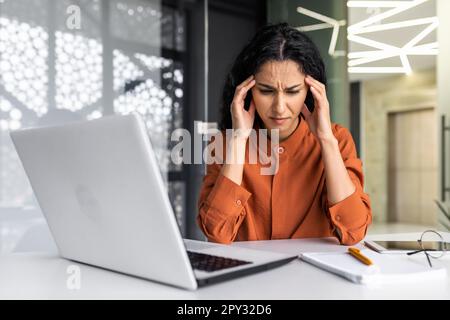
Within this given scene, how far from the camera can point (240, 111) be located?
1.49 meters

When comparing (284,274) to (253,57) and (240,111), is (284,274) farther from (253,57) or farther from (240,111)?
(253,57)

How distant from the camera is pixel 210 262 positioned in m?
0.82

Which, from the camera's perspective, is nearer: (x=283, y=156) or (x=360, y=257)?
(x=360, y=257)

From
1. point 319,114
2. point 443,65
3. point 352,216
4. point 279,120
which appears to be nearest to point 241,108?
point 279,120

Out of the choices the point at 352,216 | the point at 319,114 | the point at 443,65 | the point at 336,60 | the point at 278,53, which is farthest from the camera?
the point at 443,65

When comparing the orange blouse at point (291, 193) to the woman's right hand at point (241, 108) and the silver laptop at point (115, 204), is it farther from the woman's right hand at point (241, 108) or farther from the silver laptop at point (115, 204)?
the silver laptop at point (115, 204)

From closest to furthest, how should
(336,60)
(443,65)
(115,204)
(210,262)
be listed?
(115,204) → (210,262) → (336,60) → (443,65)

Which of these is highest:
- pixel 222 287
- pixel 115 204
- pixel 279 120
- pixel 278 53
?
pixel 278 53

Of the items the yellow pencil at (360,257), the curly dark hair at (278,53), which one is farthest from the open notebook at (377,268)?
the curly dark hair at (278,53)

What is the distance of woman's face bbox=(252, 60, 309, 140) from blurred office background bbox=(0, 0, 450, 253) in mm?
1898

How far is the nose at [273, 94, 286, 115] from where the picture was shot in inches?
55.6

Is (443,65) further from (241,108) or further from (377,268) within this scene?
(377,268)

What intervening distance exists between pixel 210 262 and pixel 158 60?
2801 millimetres

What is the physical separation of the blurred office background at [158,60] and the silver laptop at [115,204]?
222 centimetres
